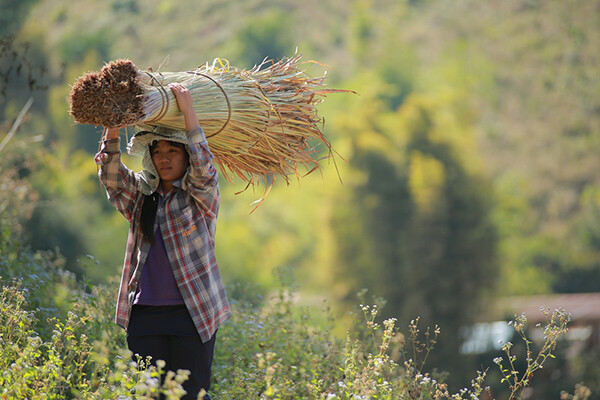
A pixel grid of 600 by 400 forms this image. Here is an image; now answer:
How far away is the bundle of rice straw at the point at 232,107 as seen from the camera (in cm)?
226

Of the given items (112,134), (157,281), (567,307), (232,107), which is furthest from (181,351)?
(567,307)

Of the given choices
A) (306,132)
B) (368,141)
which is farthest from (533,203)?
(306,132)

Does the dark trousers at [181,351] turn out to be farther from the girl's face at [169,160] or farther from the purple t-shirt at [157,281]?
the girl's face at [169,160]

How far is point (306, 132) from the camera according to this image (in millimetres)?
2916

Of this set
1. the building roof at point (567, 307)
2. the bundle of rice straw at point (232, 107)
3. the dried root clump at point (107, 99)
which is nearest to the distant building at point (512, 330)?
the building roof at point (567, 307)

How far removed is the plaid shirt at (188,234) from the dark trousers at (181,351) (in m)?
0.05

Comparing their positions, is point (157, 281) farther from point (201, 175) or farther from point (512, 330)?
point (512, 330)

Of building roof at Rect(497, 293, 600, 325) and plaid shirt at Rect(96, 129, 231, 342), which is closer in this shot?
plaid shirt at Rect(96, 129, 231, 342)

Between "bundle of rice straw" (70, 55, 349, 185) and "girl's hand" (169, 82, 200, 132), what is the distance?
22 mm

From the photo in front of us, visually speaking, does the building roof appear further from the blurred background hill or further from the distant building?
the blurred background hill

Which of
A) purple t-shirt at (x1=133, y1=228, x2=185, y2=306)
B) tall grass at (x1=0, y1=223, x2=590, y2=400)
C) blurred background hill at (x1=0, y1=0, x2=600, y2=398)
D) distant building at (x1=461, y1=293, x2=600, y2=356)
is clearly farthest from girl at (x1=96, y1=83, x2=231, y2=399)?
distant building at (x1=461, y1=293, x2=600, y2=356)

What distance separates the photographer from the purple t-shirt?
7.59 feet

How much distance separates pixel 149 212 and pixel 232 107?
48cm

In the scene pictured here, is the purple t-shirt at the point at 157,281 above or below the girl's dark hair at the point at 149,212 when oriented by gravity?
below
